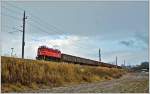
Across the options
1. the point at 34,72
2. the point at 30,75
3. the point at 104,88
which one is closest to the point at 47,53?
the point at 34,72

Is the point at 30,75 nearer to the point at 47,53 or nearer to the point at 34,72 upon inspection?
the point at 34,72

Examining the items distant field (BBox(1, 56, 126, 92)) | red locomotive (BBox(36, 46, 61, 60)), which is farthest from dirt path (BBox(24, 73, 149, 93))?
red locomotive (BBox(36, 46, 61, 60))

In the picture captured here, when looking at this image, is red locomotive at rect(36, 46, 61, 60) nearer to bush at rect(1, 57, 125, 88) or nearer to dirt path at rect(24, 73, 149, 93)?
bush at rect(1, 57, 125, 88)

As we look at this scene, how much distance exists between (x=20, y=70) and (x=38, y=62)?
3.10 metres

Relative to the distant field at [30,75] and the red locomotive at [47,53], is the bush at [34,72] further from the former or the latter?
the red locomotive at [47,53]

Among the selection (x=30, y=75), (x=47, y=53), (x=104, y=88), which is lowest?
(x=104, y=88)

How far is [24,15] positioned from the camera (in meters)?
31.4

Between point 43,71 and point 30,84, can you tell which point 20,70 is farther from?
point 43,71

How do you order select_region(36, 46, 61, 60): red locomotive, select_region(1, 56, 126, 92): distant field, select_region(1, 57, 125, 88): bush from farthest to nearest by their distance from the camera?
1. select_region(36, 46, 61, 60): red locomotive
2. select_region(1, 57, 125, 88): bush
3. select_region(1, 56, 126, 92): distant field

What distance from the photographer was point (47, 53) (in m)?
33.8

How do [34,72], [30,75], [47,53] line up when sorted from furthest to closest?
[47,53] → [34,72] → [30,75]

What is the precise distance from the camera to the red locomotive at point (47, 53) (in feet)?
109

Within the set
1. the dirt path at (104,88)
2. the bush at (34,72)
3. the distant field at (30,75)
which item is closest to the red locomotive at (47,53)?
the bush at (34,72)

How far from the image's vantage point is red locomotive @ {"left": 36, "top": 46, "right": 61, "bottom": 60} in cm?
3335
